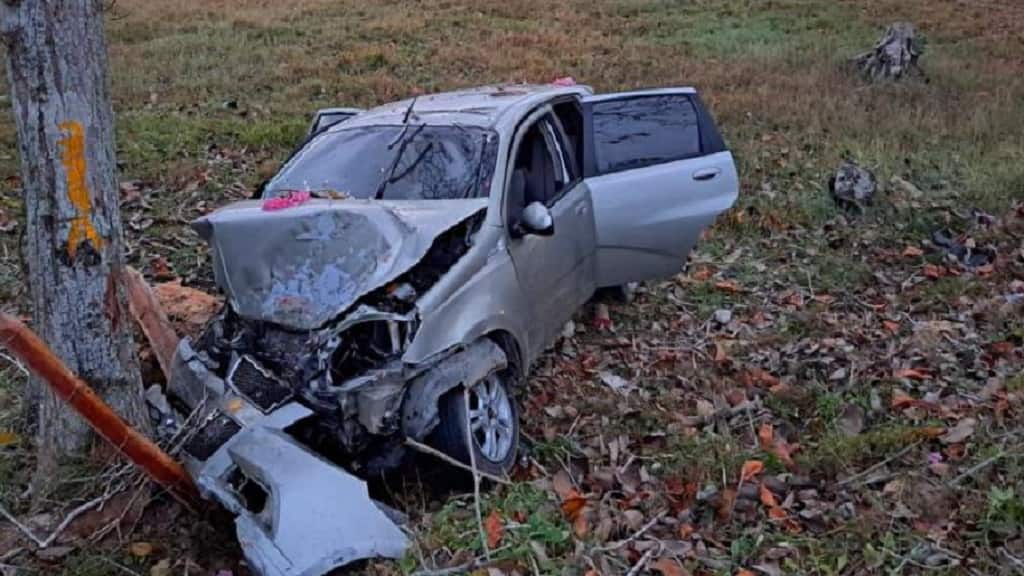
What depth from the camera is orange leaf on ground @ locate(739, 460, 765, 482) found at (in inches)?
162

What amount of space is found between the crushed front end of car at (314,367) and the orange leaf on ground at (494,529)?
0.34 meters

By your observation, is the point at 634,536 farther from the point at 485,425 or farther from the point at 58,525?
the point at 58,525

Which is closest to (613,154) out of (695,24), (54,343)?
(54,343)

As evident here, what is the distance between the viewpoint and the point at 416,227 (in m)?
4.39

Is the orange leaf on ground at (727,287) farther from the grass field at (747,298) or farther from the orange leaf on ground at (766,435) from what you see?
the orange leaf on ground at (766,435)

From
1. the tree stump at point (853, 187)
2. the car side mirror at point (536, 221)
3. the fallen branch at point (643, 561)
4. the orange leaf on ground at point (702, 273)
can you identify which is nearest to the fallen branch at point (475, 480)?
the fallen branch at point (643, 561)

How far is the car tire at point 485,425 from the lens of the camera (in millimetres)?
4145

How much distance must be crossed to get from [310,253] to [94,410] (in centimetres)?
116

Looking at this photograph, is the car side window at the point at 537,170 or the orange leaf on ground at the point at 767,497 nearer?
the orange leaf on ground at the point at 767,497

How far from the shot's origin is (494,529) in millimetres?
3740

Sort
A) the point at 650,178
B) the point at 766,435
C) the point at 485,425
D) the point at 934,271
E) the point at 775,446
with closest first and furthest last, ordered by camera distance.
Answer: the point at 485,425
the point at 775,446
the point at 766,435
the point at 650,178
the point at 934,271

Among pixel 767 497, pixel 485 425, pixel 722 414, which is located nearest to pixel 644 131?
pixel 722 414

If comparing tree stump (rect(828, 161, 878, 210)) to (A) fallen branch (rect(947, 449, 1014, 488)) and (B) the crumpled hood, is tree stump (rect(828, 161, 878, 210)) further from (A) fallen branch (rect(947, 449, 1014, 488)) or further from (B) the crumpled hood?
(B) the crumpled hood

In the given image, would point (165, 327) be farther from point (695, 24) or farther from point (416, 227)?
point (695, 24)
